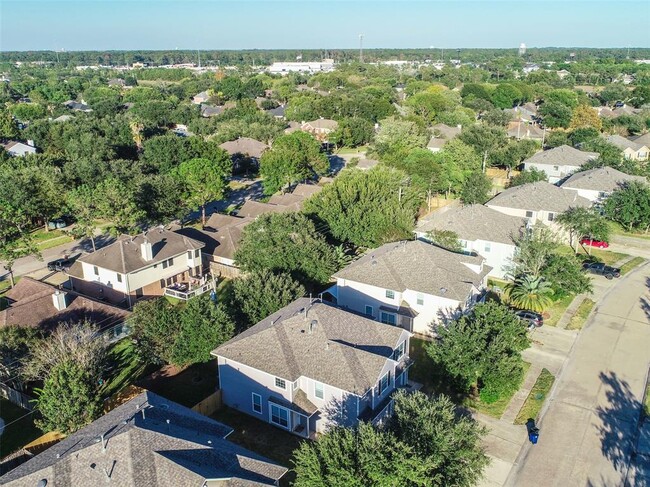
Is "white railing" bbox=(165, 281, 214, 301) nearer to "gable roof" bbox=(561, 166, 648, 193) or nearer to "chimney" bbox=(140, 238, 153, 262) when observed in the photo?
"chimney" bbox=(140, 238, 153, 262)

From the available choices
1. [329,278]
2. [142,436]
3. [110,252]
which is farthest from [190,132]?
[142,436]

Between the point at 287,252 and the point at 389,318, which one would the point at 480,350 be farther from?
the point at 287,252

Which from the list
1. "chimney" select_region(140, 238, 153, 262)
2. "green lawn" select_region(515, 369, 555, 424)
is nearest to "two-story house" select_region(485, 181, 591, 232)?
"green lawn" select_region(515, 369, 555, 424)

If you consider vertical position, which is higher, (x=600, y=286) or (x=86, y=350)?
(x=86, y=350)

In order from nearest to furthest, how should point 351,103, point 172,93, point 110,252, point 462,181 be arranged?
point 110,252 → point 462,181 → point 351,103 → point 172,93

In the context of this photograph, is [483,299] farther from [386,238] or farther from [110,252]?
[110,252]

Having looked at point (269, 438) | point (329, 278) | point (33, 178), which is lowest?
point (269, 438)
